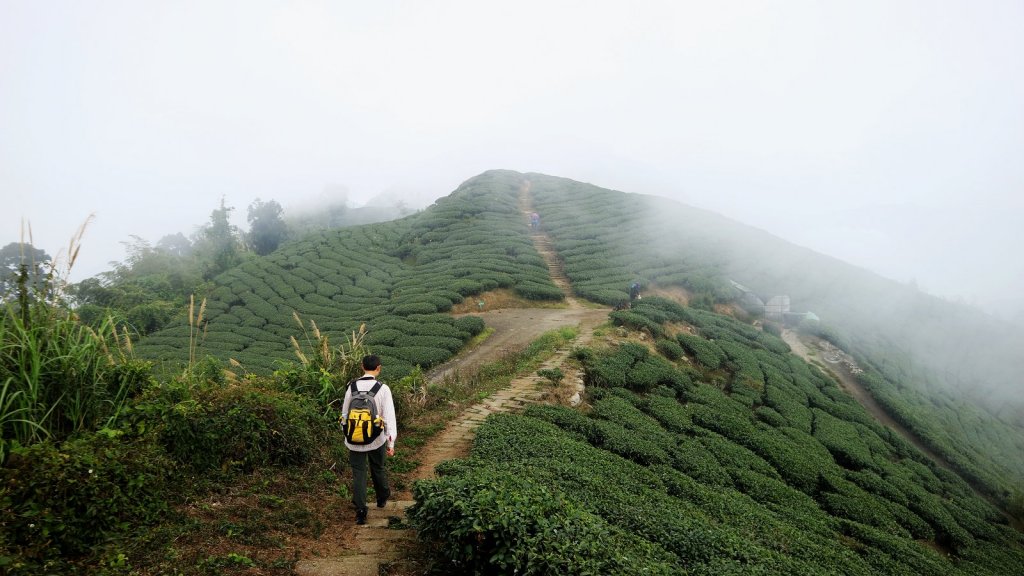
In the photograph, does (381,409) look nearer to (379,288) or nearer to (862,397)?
(862,397)

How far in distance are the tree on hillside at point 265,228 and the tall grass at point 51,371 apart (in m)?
45.2

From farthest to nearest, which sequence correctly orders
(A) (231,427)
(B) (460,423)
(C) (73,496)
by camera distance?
(B) (460,423)
(A) (231,427)
(C) (73,496)

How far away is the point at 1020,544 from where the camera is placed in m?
11.8

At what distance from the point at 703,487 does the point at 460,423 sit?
4.28m

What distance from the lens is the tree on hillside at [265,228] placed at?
45.9 meters

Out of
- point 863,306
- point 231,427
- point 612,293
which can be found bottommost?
point 863,306

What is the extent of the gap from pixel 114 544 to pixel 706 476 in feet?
28.2

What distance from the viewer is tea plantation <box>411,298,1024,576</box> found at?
398cm

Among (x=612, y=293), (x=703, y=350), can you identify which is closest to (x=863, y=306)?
(x=612, y=293)

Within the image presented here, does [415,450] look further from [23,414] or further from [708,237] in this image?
[708,237]

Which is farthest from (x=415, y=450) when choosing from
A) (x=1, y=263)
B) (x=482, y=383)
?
(x=1, y=263)

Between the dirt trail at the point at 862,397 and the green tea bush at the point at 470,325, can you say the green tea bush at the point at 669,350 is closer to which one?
the green tea bush at the point at 470,325

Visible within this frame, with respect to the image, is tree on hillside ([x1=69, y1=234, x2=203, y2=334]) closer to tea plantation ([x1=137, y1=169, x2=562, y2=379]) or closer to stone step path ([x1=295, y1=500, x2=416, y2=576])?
tea plantation ([x1=137, y1=169, x2=562, y2=379])

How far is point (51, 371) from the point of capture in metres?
4.23
